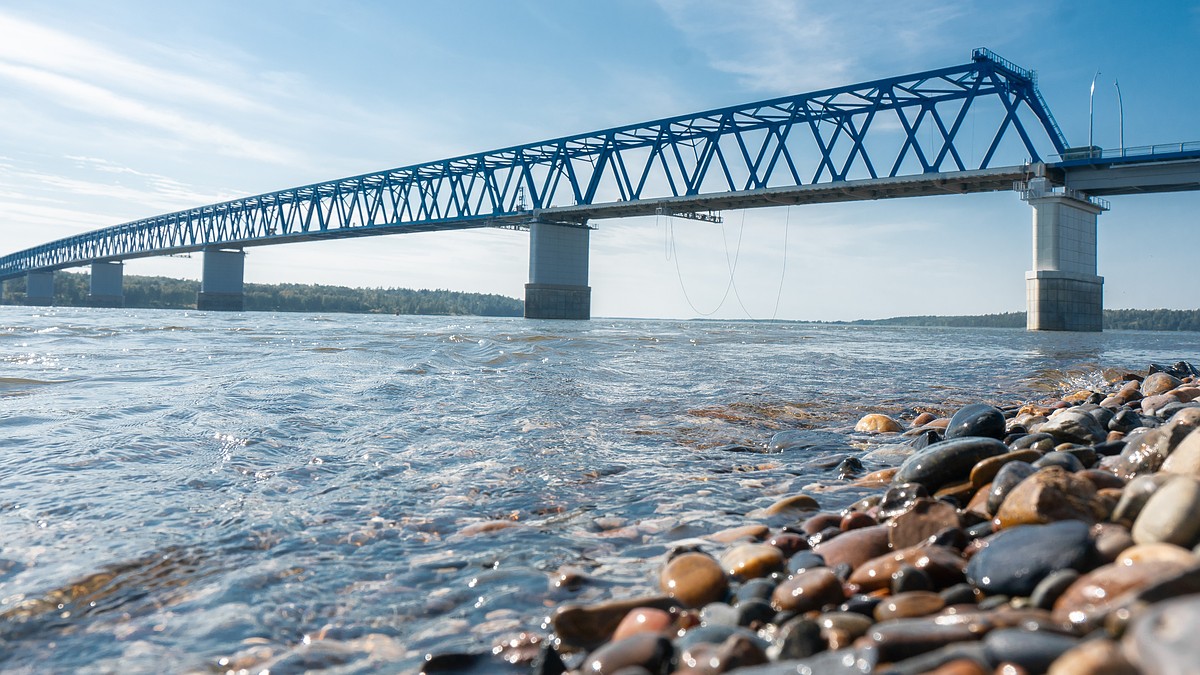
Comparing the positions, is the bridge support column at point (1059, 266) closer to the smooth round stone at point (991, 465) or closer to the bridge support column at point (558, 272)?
the bridge support column at point (558, 272)

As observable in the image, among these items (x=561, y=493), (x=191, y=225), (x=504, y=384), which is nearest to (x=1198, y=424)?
(x=561, y=493)

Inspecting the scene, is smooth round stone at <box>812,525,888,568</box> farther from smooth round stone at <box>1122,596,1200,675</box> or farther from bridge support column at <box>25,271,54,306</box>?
bridge support column at <box>25,271,54,306</box>

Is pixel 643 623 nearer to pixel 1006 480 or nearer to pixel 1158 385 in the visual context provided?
pixel 1006 480

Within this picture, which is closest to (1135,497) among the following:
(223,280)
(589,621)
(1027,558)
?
(1027,558)

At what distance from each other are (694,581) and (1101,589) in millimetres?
1528

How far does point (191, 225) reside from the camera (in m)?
106

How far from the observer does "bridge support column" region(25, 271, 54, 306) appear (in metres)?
131

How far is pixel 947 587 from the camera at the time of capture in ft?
8.99

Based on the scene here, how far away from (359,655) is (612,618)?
3.36 ft

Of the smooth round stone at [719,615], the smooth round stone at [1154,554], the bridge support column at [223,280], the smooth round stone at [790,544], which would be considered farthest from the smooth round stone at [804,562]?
the bridge support column at [223,280]

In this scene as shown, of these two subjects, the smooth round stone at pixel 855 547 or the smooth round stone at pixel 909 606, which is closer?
the smooth round stone at pixel 909 606

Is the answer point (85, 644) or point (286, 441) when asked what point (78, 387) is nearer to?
point (286, 441)

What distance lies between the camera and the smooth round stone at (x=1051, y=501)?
306 cm

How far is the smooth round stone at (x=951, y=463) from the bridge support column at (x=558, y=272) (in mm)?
Answer: 61867
